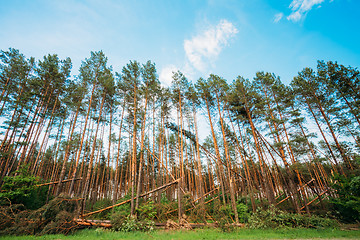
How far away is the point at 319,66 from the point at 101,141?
25982 millimetres

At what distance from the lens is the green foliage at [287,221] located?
8.66 metres

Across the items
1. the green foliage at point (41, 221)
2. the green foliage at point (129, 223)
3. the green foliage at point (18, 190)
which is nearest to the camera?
the green foliage at point (41, 221)

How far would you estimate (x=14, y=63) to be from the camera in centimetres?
1347

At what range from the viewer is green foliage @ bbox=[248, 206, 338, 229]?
8.66 m

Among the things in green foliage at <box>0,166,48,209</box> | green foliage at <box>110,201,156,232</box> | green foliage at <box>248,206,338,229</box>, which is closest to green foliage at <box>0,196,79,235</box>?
green foliage at <box>0,166,48,209</box>

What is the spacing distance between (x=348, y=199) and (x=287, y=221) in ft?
13.3

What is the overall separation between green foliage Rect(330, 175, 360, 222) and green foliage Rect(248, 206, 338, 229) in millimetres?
1523

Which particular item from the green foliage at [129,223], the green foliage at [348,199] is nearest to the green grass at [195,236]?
the green foliage at [129,223]

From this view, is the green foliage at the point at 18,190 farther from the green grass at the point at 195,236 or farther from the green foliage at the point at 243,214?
the green foliage at the point at 243,214

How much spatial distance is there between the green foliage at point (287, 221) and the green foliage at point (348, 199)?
1523 mm

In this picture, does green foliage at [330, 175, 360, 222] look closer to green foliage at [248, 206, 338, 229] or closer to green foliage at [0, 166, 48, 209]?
green foliage at [248, 206, 338, 229]

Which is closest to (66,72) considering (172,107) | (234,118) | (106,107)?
(106,107)

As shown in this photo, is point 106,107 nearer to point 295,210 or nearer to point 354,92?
point 295,210

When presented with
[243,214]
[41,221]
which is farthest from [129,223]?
[243,214]
